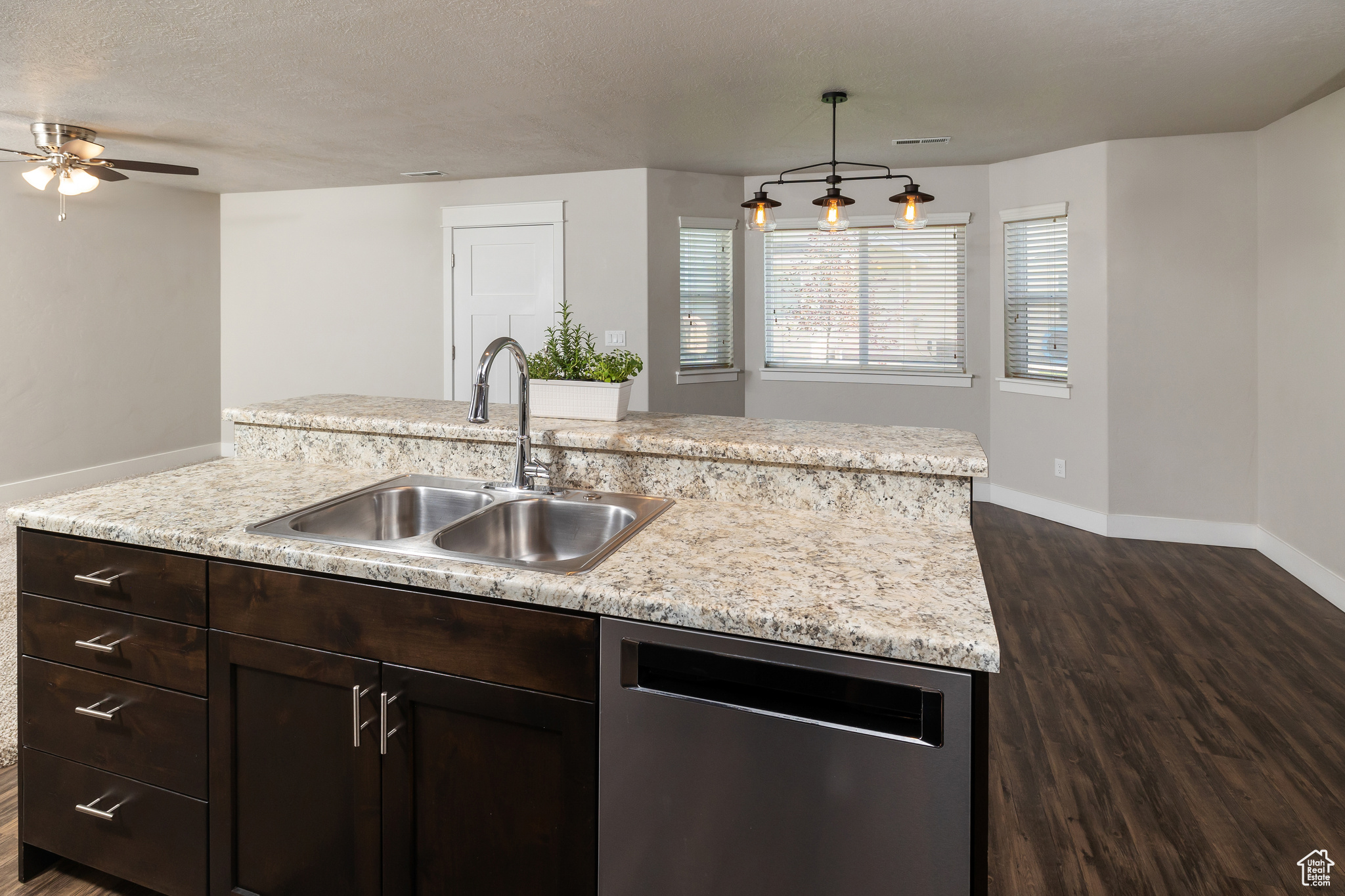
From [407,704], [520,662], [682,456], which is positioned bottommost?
[407,704]

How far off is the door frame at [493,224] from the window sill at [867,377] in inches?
71.4

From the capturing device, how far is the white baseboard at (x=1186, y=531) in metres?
3.88

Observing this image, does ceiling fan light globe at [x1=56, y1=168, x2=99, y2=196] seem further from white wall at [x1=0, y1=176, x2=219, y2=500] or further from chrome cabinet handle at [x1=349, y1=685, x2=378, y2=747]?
chrome cabinet handle at [x1=349, y1=685, x2=378, y2=747]

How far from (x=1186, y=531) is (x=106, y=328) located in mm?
7898

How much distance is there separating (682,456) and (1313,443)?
153 inches

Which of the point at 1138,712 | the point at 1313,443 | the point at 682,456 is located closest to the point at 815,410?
the point at 1313,443

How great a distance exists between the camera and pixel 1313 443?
12.8 ft

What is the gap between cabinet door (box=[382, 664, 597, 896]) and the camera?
1245 mm

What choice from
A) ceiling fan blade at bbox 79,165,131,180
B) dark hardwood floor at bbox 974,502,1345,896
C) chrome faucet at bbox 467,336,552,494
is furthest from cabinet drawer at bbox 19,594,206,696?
ceiling fan blade at bbox 79,165,131,180

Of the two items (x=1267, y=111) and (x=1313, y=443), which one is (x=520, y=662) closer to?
(x=1313, y=443)

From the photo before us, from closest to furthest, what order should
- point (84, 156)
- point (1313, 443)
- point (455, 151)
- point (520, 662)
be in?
point (520, 662), point (1313, 443), point (84, 156), point (455, 151)

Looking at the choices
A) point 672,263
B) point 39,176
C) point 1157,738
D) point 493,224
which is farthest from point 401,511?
point 493,224

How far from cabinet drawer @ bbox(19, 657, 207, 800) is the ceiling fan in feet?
10.5

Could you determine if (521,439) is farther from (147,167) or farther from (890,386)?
(890,386)
